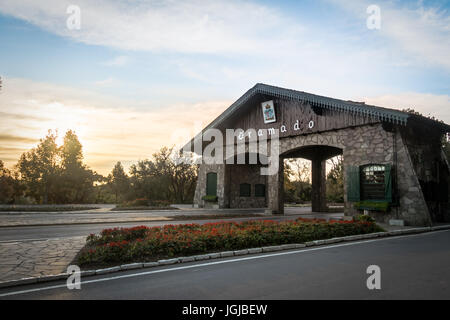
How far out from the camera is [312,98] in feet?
57.4

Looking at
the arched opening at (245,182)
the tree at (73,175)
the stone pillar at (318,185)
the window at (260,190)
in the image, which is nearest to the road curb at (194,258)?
the stone pillar at (318,185)

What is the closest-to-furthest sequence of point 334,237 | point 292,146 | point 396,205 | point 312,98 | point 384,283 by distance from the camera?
point 384,283 < point 334,237 < point 396,205 < point 312,98 < point 292,146

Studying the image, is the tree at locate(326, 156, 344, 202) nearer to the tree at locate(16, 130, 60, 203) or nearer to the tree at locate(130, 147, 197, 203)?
the tree at locate(130, 147, 197, 203)

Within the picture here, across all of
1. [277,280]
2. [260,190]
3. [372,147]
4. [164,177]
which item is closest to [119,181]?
[164,177]

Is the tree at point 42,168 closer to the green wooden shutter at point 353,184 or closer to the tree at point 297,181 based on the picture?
the tree at point 297,181

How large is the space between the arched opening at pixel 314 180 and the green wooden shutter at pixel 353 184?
17.9 ft

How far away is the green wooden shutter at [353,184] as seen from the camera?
16.3m

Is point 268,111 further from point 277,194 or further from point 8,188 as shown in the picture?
point 8,188

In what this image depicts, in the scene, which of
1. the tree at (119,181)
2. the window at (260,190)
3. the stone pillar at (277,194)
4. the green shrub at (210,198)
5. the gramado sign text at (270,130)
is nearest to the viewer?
the gramado sign text at (270,130)

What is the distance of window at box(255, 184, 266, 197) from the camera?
30047 millimetres

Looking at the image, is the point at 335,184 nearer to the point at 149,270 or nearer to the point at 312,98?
the point at 312,98

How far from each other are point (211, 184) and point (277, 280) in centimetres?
2342
